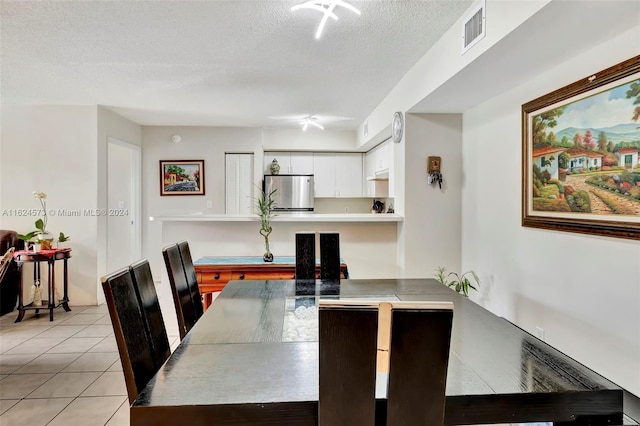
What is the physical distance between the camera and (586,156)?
2.04 m

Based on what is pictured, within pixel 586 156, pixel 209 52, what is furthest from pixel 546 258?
pixel 209 52

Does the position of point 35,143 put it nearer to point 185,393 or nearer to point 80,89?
point 80,89

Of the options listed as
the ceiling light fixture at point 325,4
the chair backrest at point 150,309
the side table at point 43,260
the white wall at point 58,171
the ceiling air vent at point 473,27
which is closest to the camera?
the chair backrest at point 150,309

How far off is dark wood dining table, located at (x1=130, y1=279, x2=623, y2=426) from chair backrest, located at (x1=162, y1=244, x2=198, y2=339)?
42 cm

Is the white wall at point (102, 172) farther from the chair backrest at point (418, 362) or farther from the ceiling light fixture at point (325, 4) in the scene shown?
the chair backrest at point (418, 362)

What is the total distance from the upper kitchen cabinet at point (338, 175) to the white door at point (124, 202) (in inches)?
108

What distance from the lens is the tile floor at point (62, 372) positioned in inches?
85.1

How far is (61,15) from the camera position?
228cm

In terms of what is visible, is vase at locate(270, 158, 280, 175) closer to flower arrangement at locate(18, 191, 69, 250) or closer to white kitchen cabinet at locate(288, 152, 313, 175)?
white kitchen cabinet at locate(288, 152, 313, 175)

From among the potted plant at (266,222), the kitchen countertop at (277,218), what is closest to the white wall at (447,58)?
the kitchen countertop at (277,218)

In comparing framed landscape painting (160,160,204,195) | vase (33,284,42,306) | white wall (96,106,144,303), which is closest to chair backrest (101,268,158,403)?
vase (33,284,42,306)

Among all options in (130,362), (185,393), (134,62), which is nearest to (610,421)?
(185,393)

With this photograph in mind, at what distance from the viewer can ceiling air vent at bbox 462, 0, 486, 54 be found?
2.08 metres

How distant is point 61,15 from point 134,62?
756mm
